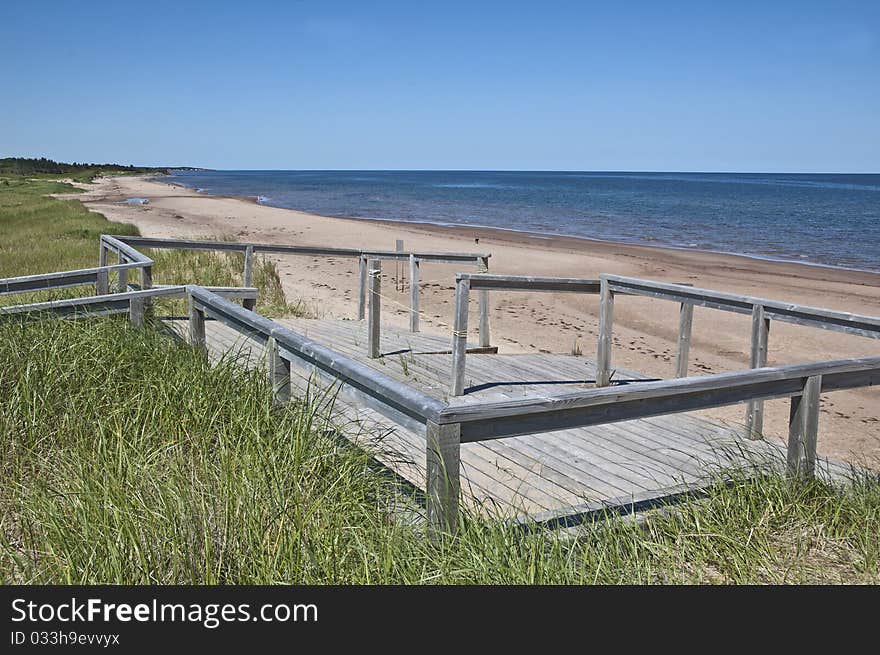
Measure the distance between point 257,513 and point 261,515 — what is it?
0.02 meters

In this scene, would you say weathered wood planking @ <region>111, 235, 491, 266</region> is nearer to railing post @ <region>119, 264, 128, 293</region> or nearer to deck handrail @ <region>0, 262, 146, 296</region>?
railing post @ <region>119, 264, 128, 293</region>

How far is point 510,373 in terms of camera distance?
339 inches

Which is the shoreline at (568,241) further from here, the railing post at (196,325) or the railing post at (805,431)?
the railing post at (196,325)

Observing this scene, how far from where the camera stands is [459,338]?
23.7 ft

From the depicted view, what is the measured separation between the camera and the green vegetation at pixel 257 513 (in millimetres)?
3160

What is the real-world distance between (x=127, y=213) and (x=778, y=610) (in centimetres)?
4584

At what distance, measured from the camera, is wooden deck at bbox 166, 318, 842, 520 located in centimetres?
468

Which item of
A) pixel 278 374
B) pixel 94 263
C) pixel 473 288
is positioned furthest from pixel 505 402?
pixel 94 263

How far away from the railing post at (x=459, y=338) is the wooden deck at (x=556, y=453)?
0.16m

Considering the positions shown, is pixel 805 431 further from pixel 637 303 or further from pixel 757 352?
pixel 637 303

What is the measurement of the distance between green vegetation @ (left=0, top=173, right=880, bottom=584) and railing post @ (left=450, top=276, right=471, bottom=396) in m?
2.50

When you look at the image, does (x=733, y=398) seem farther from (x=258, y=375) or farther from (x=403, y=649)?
(x=258, y=375)

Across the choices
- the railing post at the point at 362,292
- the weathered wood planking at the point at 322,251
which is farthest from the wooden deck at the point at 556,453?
the railing post at the point at 362,292

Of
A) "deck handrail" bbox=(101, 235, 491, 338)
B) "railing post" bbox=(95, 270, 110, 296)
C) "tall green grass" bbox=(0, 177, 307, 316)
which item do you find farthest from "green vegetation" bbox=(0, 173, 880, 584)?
"tall green grass" bbox=(0, 177, 307, 316)
